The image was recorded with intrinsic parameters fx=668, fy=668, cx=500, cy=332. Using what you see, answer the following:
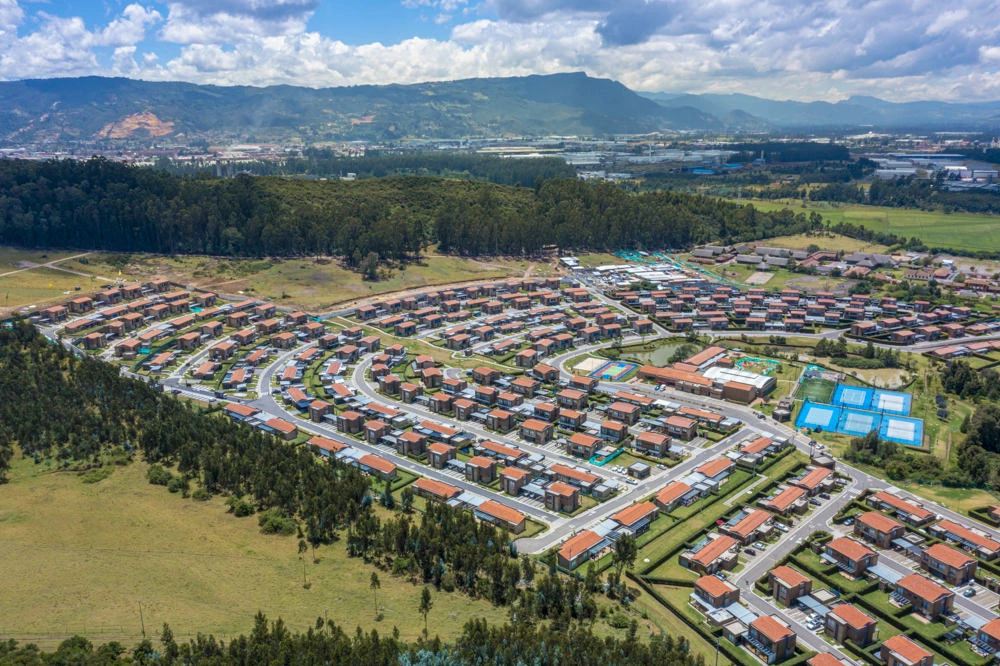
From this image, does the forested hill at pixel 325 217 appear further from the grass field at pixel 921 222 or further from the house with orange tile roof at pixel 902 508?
Answer: the house with orange tile roof at pixel 902 508

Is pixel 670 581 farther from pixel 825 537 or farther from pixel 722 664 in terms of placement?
pixel 825 537

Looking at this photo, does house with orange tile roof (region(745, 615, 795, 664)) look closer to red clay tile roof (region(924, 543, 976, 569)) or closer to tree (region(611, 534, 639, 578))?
tree (region(611, 534, 639, 578))

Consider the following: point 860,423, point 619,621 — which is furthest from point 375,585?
point 860,423

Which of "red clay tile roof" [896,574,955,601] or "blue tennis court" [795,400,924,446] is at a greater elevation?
"blue tennis court" [795,400,924,446]

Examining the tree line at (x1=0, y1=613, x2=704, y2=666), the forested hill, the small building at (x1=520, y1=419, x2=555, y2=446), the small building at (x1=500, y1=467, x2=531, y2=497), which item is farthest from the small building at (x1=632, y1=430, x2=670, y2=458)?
the forested hill

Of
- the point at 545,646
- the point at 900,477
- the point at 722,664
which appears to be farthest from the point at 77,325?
the point at 900,477

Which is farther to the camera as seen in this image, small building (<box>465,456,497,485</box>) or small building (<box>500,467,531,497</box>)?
small building (<box>465,456,497,485</box>)

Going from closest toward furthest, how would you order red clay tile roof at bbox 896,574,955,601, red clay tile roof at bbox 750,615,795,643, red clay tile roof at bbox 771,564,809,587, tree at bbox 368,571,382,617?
red clay tile roof at bbox 750,615,795,643 < red clay tile roof at bbox 896,574,955,601 < tree at bbox 368,571,382,617 < red clay tile roof at bbox 771,564,809,587
